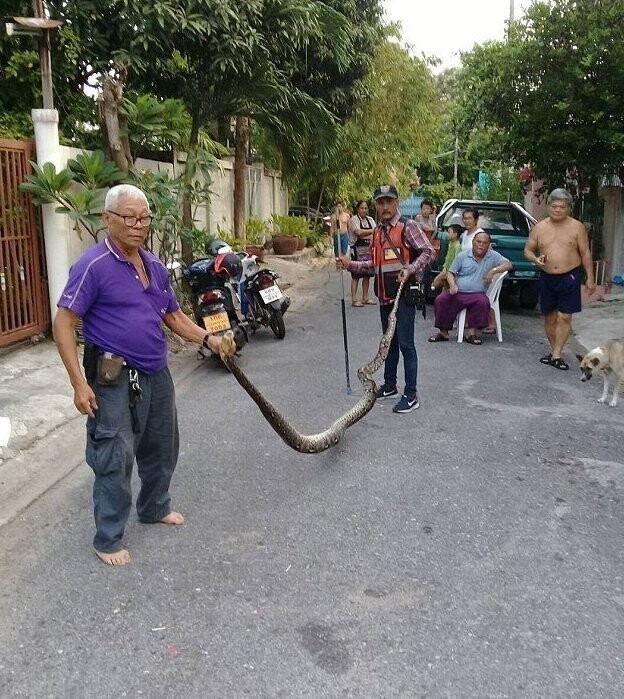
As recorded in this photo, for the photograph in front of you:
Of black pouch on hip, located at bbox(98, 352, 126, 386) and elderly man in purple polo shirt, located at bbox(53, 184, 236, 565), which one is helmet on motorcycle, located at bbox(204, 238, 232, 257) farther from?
black pouch on hip, located at bbox(98, 352, 126, 386)

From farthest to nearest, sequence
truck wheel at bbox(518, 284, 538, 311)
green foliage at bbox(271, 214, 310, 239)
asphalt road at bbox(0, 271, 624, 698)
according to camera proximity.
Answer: green foliage at bbox(271, 214, 310, 239) < truck wheel at bbox(518, 284, 538, 311) < asphalt road at bbox(0, 271, 624, 698)

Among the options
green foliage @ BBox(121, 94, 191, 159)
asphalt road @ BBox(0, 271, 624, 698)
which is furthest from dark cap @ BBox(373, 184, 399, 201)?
green foliage @ BBox(121, 94, 191, 159)

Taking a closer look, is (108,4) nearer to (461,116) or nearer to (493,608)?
(461,116)

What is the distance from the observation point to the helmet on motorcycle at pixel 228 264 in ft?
26.2

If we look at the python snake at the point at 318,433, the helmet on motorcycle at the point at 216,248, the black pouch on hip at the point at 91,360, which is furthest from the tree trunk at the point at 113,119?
the black pouch on hip at the point at 91,360

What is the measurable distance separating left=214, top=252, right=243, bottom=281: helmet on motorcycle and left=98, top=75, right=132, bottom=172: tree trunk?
1475 mm

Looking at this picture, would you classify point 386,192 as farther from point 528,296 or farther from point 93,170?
point 528,296

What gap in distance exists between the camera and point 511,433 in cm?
552

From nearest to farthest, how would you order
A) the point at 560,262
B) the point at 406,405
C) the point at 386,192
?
the point at 386,192 → the point at 406,405 → the point at 560,262

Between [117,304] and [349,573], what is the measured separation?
1618 mm

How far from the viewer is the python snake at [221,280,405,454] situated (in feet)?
12.5

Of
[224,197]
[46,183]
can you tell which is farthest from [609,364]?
[224,197]

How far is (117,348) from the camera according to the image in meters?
3.43

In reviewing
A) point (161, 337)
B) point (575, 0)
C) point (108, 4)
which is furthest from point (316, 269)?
point (161, 337)
